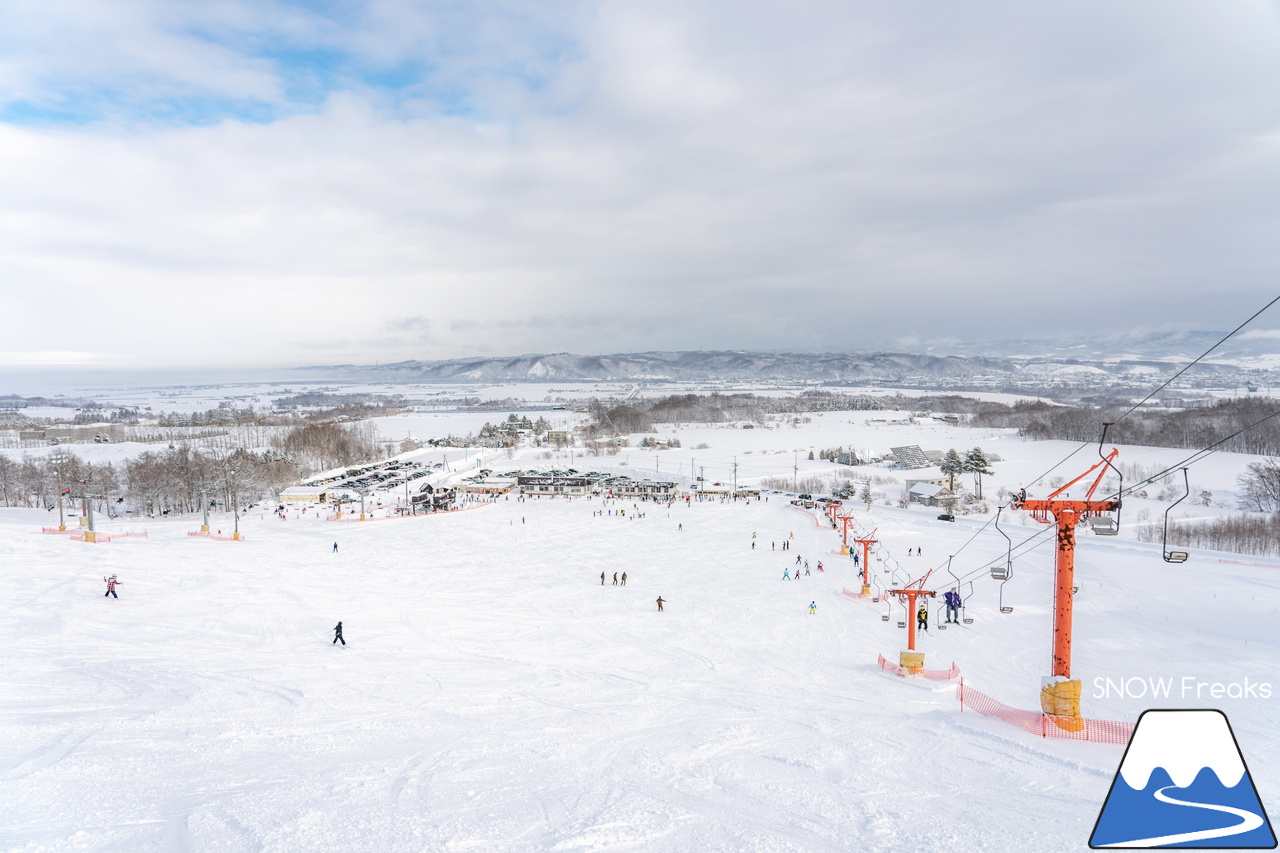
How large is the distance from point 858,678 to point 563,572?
41.1 feet

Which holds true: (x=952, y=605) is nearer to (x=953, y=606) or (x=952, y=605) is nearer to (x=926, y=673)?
(x=953, y=606)

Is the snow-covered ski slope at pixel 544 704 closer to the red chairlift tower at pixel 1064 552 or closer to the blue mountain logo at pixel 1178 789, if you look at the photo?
the red chairlift tower at pixel 1064 552

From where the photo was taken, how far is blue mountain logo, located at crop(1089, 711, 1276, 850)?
3438mm

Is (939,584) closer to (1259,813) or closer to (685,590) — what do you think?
(685,590)

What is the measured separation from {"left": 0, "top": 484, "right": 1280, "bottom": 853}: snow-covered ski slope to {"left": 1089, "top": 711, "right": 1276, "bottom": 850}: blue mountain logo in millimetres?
2563

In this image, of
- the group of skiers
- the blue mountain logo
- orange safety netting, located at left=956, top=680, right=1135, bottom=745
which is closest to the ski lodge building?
the group of skiers

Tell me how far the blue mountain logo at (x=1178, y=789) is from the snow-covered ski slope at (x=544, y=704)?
2.56 m

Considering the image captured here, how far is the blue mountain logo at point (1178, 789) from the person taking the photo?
3438mm

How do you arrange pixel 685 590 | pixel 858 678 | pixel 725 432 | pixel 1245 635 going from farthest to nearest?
pixel 725 432 → pixel 685 590 → pixel 1245 635 → pixel 858 678

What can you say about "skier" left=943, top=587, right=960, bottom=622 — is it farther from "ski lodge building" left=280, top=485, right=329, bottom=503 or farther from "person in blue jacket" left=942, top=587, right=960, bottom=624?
"ski lodge building" left=280, top=485, right=329, bottom=503

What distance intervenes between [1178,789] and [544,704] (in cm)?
844

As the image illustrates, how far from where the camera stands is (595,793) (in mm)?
6715

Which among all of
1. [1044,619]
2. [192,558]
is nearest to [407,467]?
[192,558]

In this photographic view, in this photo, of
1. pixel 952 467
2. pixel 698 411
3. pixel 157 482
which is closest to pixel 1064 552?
pixel 952 467
